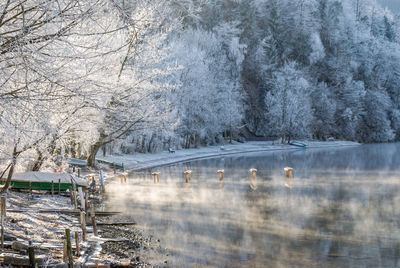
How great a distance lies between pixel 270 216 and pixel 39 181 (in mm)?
12824

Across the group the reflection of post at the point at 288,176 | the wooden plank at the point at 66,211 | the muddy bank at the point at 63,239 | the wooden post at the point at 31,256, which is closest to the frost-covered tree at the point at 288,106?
the reflection of post at the point at 288,176

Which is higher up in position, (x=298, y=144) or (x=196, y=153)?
(x=298, y=144)

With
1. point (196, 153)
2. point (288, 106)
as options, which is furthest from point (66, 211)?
point (288, 106)

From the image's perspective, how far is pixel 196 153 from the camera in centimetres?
5638

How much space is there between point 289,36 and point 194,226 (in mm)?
81861

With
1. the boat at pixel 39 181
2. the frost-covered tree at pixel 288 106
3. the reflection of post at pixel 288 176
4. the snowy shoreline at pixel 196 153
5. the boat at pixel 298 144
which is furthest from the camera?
the frost-covered tree at pixel 288 106

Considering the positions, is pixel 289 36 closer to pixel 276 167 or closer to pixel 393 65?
pixel 393 65

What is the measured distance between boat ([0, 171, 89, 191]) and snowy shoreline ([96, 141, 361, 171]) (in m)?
14.9

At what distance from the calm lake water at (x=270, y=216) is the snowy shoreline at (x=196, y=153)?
526 cm

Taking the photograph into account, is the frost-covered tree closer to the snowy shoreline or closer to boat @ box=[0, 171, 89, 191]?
the snowy shoreline

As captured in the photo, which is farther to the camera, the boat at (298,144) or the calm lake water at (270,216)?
the boat at (298,144)

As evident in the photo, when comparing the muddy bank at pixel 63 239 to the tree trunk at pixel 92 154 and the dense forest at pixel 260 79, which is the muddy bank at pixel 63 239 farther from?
the tree trunk at pixel 92 154

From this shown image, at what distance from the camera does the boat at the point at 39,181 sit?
23.9m

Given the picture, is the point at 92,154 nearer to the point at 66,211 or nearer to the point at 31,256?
the point at 66,211
